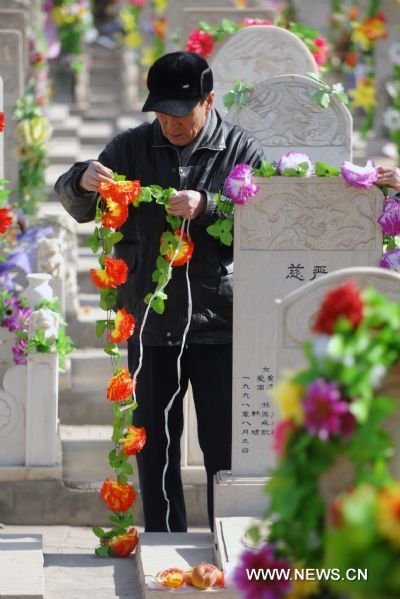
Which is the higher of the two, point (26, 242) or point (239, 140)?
point (239, 140)

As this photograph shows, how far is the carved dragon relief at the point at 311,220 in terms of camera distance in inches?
209

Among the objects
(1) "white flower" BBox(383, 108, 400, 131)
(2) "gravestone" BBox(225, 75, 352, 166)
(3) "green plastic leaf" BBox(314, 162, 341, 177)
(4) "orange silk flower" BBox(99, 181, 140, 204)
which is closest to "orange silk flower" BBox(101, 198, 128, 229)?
(4) "orange silk flower" BBox(99, 181, 140, 204)

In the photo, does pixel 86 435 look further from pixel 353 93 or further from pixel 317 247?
pixel 353 93

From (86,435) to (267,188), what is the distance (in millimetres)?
2590

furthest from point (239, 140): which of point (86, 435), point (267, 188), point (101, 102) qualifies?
point (101, 102)

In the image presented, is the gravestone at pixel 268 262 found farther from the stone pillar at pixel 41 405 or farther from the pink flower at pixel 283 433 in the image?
the pink flower at pixel 283 433

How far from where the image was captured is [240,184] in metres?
5.19

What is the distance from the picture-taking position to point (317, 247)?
17.6ft

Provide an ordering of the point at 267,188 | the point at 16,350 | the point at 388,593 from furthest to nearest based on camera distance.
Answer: the point at 16,350 < the point at 267,188 < the point at 388,593

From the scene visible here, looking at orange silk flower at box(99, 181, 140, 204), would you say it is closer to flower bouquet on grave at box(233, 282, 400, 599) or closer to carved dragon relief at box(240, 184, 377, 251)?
carved dragon relief at box(240, 184, 377, 251)

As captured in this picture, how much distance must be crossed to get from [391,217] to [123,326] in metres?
1.07

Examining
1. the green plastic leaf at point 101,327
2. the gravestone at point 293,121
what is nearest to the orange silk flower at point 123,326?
the green plastic leaf at point 101,327

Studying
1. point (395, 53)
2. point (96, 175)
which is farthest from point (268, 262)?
point (395, 53)

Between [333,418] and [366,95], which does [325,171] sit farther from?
[366,95]
